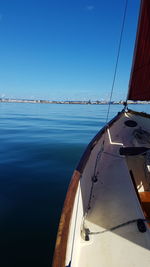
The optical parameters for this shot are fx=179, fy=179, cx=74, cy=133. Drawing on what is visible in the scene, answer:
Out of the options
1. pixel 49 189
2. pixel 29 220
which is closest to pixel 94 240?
pixel 29 220

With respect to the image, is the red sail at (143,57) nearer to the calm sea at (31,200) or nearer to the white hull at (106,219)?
the white hull at (106,219)

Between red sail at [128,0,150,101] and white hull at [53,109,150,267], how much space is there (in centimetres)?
184

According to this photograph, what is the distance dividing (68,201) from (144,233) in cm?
88

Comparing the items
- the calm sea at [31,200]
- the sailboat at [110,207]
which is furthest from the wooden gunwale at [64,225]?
the calm sea at [31,200]

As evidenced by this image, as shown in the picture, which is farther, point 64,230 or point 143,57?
point 143,57

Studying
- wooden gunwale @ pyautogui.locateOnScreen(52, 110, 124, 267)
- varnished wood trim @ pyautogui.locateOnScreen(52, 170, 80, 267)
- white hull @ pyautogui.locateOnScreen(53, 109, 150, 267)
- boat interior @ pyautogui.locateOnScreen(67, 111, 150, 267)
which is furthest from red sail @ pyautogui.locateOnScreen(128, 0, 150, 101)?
varnished wood trim @ pyautogui.locateOnScreen(52, 170, 80, 267)

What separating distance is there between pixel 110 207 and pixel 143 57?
3.41 m

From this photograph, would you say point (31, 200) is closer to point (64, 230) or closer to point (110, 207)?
point (110, 207)

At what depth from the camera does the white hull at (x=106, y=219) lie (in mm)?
1648

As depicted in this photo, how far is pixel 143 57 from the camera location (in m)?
4.10

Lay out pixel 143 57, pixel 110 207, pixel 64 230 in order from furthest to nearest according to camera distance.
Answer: pixel 143 57 < pixel 110 207 < pixel 64 230

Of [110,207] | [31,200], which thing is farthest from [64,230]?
[31,200]

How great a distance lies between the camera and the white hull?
165 centimetres

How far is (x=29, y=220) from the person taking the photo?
3445 mm
